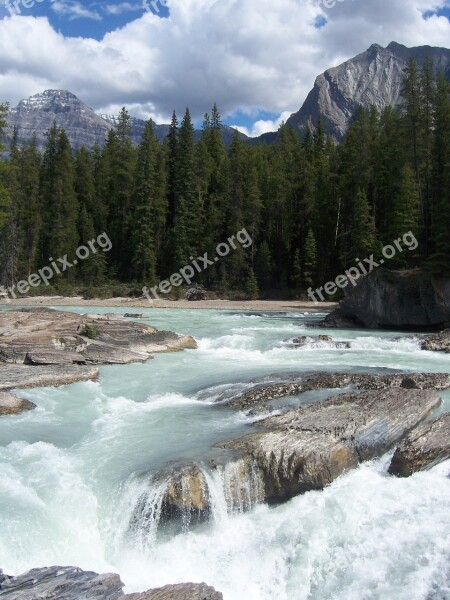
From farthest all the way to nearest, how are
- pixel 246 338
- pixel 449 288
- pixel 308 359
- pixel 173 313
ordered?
pixel 173 313
pixel 449 288
pixel 246 338
pixel 308 359

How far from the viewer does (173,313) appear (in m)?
37.5

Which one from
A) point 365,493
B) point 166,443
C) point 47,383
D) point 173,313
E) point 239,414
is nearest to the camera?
point 365,493

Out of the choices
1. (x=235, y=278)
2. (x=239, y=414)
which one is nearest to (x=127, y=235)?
(x=235, y=278)

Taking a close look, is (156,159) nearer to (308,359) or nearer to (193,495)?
(308,359)

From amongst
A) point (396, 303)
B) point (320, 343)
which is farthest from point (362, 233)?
point (320, 343)

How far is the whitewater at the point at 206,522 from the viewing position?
7.89m

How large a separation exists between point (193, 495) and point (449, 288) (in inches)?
900

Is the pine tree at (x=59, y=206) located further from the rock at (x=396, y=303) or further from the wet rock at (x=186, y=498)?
the wet rock at (x=186, y=498)

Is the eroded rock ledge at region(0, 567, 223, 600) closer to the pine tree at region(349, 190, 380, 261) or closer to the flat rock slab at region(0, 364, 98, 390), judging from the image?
the flat rock slab at region(0, 364, 98, 390)

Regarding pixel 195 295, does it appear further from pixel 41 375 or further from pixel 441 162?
pixel 41 375

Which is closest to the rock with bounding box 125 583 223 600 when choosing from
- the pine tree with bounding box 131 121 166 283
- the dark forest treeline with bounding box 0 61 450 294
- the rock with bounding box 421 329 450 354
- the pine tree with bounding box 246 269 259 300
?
the rock with bounding box 421 329 450 354

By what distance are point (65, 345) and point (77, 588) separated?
504 inches

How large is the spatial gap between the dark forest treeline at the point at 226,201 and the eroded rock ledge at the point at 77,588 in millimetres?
32864

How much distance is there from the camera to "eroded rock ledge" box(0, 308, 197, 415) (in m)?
16.2
